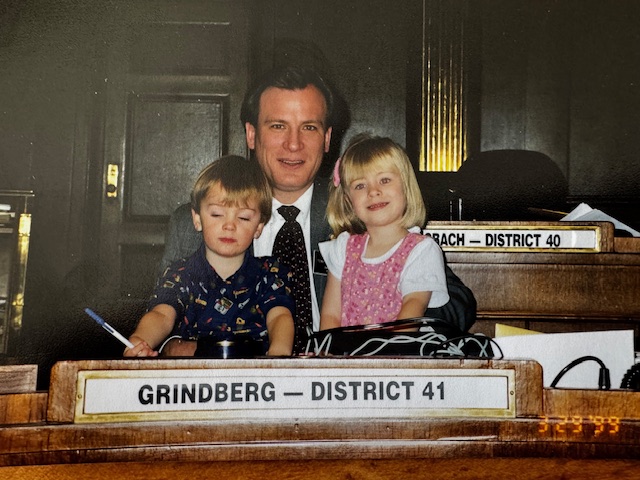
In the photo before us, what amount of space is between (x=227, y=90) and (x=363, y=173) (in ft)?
2.60

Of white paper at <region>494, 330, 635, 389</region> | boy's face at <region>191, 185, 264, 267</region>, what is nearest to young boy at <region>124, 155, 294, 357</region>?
boy's face at <region>191, 185, 264, 267</region>

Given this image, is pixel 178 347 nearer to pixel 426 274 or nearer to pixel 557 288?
pixel 426 274

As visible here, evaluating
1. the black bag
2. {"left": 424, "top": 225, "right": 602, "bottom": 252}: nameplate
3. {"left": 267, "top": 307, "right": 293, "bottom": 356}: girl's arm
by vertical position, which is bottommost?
{"left": 267, "top": 307, "right": 293, "bottom": 356}: girl's arm

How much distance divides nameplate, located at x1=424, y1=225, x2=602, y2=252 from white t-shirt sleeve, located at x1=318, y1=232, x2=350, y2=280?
0.16 metres

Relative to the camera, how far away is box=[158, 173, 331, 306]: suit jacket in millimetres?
1389

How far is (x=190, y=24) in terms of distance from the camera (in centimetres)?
191

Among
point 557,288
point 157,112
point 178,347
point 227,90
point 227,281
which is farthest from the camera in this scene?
point 227,90

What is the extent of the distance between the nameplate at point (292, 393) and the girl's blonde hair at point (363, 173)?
2.13 ft

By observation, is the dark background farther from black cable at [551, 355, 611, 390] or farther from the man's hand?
black cable at [551, 355, 611, 390]

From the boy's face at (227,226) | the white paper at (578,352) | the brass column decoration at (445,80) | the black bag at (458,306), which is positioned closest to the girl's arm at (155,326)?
the boy's face at (227,226)

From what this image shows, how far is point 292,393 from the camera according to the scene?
26.9 inches

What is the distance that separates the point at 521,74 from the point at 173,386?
1.94 metres

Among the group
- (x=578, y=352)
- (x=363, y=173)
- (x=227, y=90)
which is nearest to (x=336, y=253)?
(x=363, y=173)

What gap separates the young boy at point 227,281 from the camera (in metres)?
1.24
